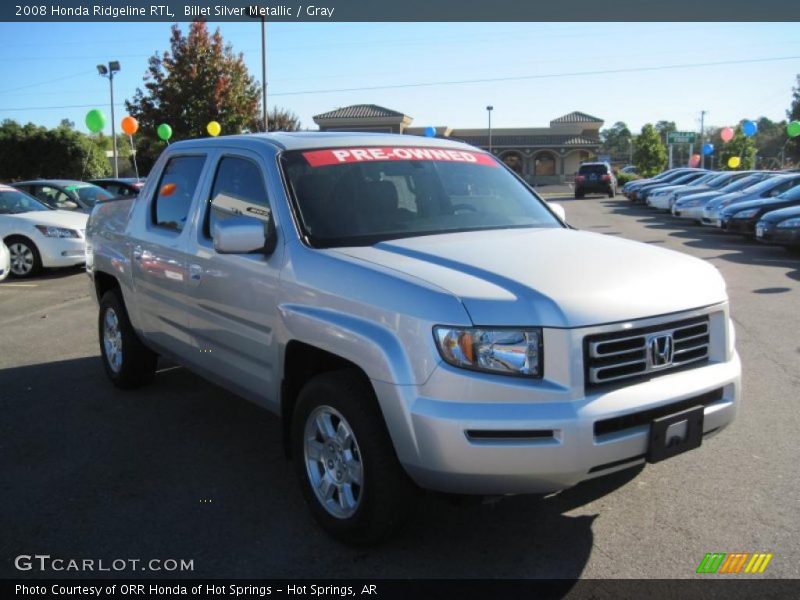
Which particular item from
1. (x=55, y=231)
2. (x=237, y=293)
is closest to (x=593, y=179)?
(x=55, y=231)

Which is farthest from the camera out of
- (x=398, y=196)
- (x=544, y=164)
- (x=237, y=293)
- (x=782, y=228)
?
(x=544, y=164)

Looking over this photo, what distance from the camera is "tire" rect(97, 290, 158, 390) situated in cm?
573

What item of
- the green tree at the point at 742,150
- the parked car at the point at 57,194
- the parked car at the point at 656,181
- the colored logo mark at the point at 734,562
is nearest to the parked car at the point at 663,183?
the parked car at the point at 656,181

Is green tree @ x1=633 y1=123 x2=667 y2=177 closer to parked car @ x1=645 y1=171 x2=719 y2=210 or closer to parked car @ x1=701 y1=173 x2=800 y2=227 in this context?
parked car @ x1=645 y1=171 x2=719 y2=210

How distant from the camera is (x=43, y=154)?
44.7m

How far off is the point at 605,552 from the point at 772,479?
1326mm

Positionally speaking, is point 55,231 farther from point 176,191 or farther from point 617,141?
point 617,141

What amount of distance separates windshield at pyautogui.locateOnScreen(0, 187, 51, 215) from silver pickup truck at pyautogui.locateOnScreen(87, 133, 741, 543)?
395 inches

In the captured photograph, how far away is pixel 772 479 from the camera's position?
13.1 ft

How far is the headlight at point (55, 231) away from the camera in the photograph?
12719 millimetres

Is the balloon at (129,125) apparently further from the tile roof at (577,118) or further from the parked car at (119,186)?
the tile roof at (577,118)

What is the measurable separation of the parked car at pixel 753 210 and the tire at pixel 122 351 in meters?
13.4

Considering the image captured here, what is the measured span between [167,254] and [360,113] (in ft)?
158

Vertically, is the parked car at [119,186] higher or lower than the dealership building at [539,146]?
lower
